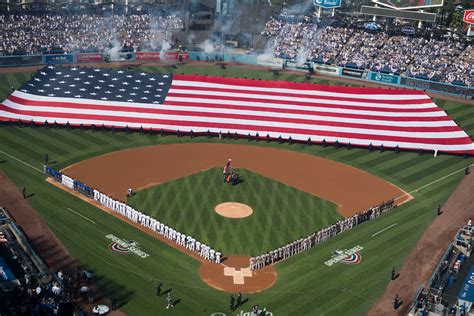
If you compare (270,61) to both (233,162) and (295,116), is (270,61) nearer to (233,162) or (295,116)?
(295,116)

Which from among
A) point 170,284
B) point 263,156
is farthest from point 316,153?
point 170,284

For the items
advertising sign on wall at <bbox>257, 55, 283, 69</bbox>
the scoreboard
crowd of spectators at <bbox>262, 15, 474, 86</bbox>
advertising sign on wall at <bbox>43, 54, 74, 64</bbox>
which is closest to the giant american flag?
advertising sign on wall at <bbox>43, 54, 74, 64</bbox>

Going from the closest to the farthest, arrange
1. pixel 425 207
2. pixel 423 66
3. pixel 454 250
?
pixel 454 250, pixel 425 207, pixel 423 66

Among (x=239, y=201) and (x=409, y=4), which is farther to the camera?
(x=409, y=4)

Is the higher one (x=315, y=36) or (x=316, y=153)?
(x=315, y=36)

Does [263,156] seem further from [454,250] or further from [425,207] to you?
[454,250]

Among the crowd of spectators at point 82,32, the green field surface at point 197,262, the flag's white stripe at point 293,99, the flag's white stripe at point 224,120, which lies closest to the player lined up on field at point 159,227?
the green field surface at point 197,262

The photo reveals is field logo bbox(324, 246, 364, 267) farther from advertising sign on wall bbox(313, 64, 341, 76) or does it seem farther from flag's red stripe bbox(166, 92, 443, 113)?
advertising sign on wall bbox(313, 64, 341, 76)

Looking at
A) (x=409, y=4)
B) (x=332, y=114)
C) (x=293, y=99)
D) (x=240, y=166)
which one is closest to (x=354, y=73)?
(x=409, y=4)
